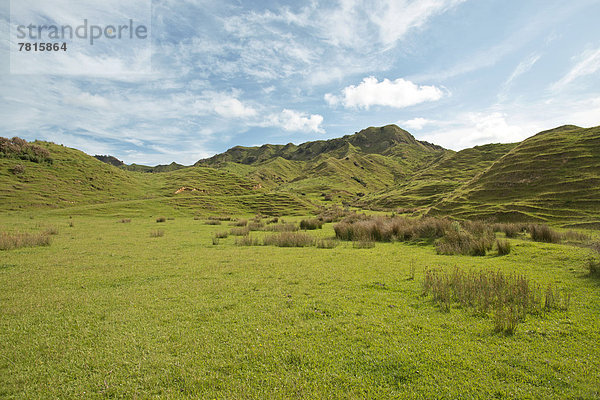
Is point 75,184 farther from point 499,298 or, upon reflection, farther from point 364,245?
point 499,298

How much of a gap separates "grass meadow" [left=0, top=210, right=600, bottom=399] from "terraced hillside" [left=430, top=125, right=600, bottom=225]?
19312mm

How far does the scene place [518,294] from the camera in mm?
6809

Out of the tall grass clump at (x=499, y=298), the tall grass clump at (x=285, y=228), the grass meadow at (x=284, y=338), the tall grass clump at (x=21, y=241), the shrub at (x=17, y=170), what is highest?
the shrub at (x=17, y=170)

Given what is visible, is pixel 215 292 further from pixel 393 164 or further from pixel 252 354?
pixel 393 164

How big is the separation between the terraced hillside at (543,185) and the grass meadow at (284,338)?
19312 mm

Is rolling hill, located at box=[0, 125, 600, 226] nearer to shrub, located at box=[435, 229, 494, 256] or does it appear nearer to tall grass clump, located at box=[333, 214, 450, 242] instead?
tall grass clump, located at box=[333, 214, 450, 242]

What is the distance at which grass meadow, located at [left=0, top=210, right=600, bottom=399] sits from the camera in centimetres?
403

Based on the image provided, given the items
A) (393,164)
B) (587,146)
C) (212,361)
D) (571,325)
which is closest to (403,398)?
(212,361)

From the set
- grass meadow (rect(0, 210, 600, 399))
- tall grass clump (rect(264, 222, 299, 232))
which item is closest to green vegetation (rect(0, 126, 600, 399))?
grass meadow (rect(0, 210, 600, 399))

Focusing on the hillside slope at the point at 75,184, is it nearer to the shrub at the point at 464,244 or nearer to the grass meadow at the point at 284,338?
the grass meadow at the point at 284,338

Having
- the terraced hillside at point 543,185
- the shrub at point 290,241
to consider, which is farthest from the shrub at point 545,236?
the shrub at point 290,241

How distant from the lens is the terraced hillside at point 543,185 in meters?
23.7

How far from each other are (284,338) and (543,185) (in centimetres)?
3720

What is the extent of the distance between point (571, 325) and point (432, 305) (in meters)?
2.75
